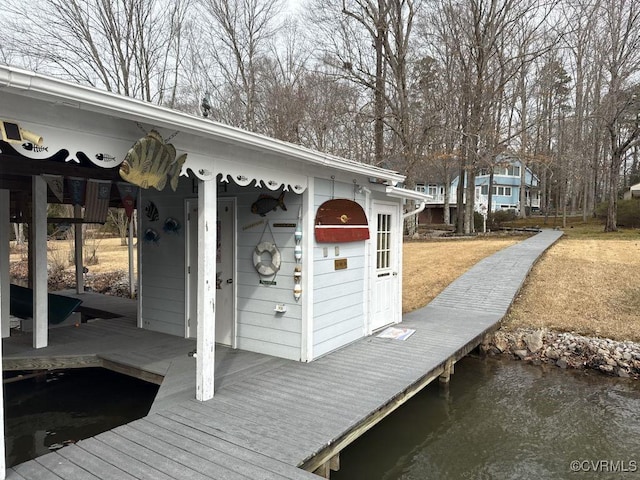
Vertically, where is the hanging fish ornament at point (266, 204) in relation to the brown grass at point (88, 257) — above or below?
above

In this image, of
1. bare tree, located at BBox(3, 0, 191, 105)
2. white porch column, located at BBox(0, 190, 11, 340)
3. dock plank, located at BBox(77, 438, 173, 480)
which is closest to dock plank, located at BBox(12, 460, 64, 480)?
dock plank, located at BBox(77, 438, 173, 480)

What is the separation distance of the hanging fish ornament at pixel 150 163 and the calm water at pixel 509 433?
9.67 feet

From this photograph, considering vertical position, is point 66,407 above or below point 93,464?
below

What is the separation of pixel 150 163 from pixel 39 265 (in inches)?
124

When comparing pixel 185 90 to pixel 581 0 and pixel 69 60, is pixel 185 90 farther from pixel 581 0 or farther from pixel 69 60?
pixel 581 0

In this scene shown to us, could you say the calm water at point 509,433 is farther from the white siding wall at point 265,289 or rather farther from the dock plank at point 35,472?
the dock plank at point 35,472

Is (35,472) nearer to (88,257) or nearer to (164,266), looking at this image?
(164,266)

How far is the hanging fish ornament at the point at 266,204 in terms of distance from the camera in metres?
4.89

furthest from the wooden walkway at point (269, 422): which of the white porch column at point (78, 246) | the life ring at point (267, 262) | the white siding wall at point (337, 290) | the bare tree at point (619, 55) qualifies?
the bare tree at point (619, 55)

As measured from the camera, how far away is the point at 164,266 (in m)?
5.97

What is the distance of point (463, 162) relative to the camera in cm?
1886

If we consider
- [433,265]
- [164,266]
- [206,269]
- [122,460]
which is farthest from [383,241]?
[433,265]

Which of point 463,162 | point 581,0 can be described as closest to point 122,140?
point 463,162

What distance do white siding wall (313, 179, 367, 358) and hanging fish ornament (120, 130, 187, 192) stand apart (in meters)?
2.06
